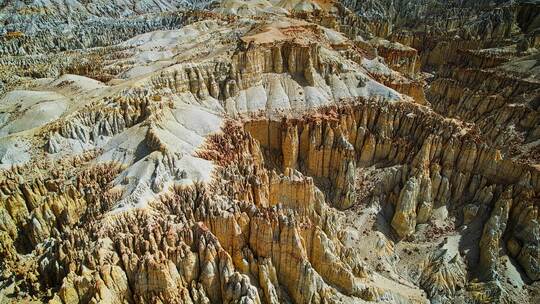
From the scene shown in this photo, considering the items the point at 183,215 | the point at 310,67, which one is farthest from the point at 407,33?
the point at 183,215

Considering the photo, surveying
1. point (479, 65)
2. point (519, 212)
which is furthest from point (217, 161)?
point (479, 65)

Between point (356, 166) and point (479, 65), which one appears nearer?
point (356, 166)

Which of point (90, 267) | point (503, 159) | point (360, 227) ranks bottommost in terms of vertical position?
point (360, 227)

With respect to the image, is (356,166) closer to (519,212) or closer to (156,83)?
(519,212)

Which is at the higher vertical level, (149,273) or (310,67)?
(310,67)

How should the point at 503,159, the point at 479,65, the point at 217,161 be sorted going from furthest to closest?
the point at 479,65 < the point at 503,159 < the point at 217,161

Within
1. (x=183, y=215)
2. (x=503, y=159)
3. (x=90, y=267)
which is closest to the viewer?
(x=90, y=267)
